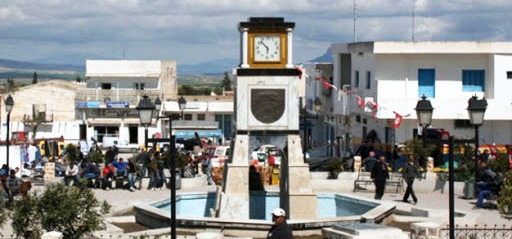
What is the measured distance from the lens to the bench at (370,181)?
31.4 m

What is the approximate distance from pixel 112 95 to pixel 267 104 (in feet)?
188

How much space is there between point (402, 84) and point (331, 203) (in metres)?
20.1

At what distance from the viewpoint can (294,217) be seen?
23.5 metres

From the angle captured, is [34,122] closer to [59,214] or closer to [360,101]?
[360,101]

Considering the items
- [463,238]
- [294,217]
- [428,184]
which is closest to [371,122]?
[428,184]

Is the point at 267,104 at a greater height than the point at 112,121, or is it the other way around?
the point at 267,104

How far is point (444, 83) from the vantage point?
45.8 meters

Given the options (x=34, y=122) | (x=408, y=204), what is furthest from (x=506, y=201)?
(x=34, y=122)

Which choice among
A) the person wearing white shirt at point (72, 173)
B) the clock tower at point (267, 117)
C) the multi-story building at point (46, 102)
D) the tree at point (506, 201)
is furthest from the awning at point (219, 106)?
the tree at point (506, 201)

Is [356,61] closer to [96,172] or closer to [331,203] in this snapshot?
[96,172]

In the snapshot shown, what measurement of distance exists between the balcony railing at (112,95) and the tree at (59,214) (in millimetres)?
61005

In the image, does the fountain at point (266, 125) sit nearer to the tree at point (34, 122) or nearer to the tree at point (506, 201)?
the tree at point (506, 201)

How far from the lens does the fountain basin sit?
2132 cm

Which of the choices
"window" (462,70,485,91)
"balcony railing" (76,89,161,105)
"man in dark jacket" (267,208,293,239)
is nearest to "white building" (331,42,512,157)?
"window" (462,70,485,91)
